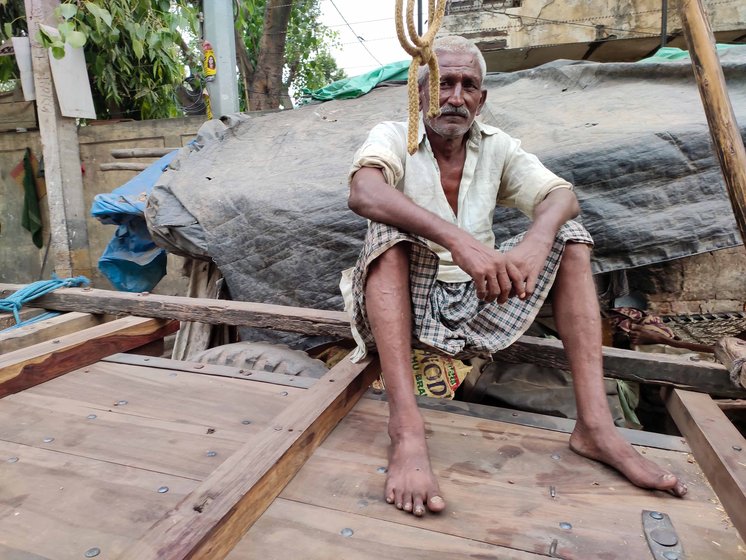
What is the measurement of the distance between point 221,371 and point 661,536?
1.35m

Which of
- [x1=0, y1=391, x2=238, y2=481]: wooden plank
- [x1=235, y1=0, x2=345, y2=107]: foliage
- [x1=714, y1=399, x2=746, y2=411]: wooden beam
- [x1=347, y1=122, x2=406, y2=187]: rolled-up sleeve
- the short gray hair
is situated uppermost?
[x1=235, y1=0, x2=345, y2=107]: foliage

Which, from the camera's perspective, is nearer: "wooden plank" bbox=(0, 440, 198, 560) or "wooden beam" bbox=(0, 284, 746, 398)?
"wooden plank" bbox=(0, 440, 198, 560)

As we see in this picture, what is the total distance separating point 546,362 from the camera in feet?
5.65

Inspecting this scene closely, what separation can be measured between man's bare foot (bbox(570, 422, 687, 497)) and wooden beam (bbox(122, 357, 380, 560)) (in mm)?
631

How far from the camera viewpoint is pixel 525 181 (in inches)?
69.9

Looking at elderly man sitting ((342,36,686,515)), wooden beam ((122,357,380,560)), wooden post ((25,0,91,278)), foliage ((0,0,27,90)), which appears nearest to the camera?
wooden beam ((122,357,380,560))

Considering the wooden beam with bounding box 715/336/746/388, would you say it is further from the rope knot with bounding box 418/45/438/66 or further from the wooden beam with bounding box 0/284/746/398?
the rope knot with bounding box 418/45/438/66

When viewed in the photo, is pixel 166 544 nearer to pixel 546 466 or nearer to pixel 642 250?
pixel 546 466

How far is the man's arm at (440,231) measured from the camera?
1.36m

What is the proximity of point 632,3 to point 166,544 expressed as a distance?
24.2 ft

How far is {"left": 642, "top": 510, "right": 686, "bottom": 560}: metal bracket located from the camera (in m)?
0.96

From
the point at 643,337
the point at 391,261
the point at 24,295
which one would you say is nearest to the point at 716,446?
the point at 391,261

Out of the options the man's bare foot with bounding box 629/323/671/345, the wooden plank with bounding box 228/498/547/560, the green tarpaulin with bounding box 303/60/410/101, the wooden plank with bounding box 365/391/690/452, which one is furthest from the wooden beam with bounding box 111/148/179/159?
the wooden plank with bounding box 228/498/547/560

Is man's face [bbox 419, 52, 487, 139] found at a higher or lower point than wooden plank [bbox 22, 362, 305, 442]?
higher
